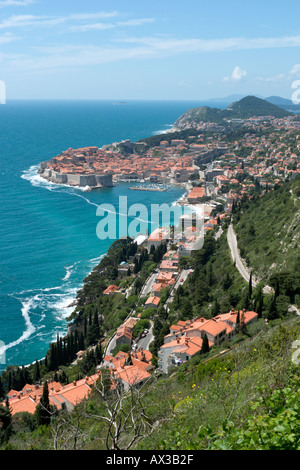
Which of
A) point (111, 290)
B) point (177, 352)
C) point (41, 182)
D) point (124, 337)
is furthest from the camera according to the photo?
point (41, 182)

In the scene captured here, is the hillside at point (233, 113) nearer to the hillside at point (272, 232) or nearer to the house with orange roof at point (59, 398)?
the hillside at point (272, 232)

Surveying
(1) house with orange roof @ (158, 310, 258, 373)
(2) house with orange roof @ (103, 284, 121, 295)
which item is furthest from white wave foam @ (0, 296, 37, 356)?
(1) house with orange roof @ (158, 310, 258, 373)

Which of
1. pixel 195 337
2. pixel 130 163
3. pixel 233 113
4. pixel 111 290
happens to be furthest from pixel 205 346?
pixel 233 113

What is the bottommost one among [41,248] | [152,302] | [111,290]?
[111,290]

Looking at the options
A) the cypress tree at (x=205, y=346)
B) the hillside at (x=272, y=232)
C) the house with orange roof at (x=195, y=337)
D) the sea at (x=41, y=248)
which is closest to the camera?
the cypress tree at (x=205, y=346)

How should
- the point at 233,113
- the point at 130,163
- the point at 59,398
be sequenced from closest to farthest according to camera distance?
1. the point at 59,398
2. the point at 130,163
3. the point at 233,113

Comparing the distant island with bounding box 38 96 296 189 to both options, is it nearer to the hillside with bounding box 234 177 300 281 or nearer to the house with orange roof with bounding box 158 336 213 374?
the hillside with bounding box 234 177 300 281

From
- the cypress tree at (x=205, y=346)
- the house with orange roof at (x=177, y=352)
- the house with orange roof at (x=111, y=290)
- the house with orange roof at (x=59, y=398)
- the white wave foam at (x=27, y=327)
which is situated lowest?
the white wave foam at (x=27, y=327)

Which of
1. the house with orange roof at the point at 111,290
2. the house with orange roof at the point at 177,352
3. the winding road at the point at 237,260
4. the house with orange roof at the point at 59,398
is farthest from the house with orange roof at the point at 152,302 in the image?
the house with orange roof at the point at 59,398

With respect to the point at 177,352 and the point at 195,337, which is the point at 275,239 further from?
the point at 177,352

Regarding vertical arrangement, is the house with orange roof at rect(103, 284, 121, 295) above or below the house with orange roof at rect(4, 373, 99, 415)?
below
